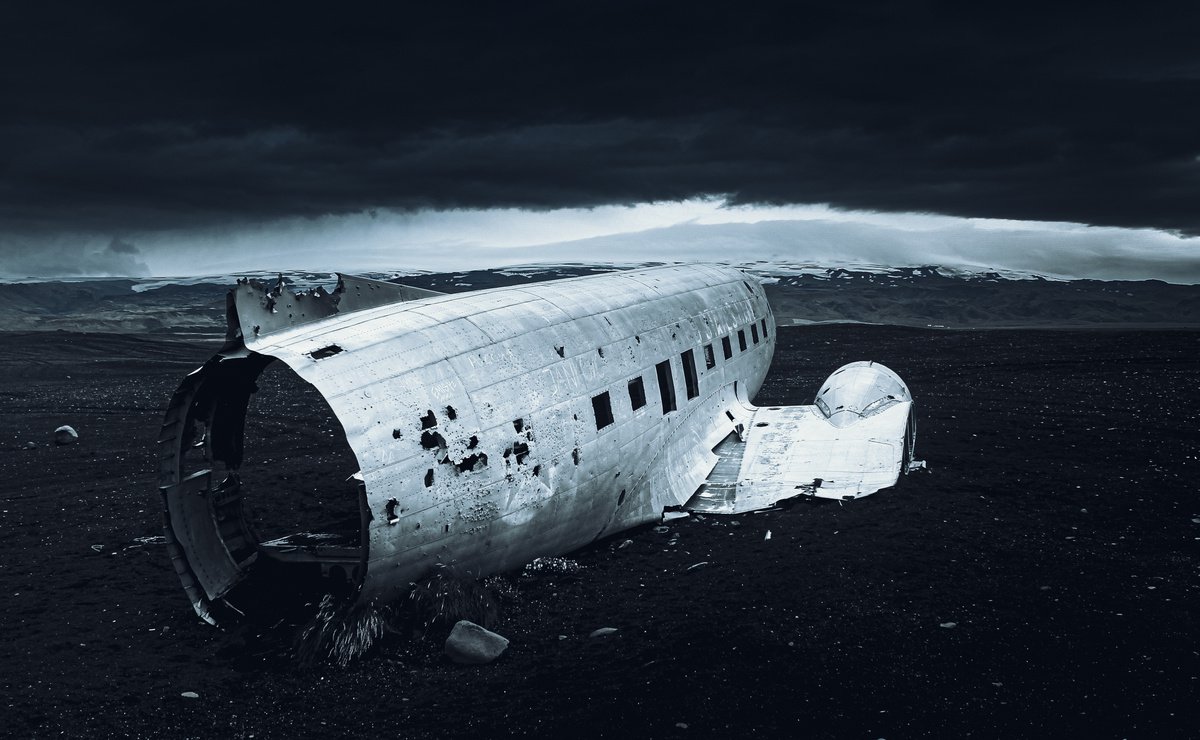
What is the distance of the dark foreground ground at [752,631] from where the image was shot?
9148 mm

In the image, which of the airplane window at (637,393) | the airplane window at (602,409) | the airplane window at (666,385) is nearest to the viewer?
the airplane window at (602,409)

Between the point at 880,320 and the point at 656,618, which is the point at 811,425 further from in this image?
the point at 880,320

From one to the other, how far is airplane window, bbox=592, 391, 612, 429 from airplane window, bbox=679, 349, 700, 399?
3.70 metres

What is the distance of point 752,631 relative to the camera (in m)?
11.2

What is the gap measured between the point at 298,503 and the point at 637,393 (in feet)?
29.7

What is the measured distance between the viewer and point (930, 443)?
22.5 m

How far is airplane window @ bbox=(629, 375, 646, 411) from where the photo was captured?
14.2 meters

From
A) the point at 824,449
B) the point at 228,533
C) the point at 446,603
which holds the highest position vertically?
the point at 824,449

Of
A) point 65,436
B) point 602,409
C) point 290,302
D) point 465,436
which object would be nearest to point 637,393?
point 602,409

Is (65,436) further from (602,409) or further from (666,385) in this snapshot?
(602,409)

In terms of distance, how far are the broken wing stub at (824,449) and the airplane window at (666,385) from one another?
2.07 m

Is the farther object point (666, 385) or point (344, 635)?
point (666, 385)

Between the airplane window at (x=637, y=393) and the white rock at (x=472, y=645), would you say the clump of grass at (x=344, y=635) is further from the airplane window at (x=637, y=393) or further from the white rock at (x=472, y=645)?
the airplane window at (x=637, y=393)

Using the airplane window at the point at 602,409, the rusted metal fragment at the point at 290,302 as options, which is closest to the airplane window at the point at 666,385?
the airplane window at the point at 602,409
